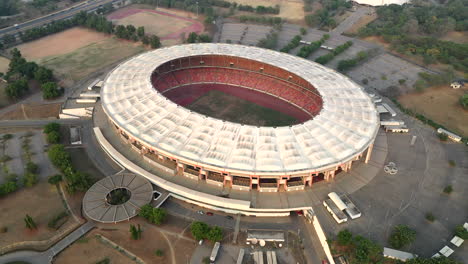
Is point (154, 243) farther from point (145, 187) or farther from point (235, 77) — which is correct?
point (235, 77)

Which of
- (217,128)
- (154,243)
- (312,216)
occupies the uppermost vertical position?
(217,128)

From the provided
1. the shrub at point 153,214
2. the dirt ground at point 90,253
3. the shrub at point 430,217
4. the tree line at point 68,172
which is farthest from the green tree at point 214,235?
the shrub at point 430,217

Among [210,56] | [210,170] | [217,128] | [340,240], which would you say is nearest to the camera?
[340,240]

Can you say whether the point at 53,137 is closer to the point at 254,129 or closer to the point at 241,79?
the point at 254,129

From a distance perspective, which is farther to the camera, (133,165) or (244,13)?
(244,13)

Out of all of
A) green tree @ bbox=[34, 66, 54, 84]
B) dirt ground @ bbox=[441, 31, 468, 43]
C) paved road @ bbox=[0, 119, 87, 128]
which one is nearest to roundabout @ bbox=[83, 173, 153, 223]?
paved road @ bbox=[0, 119, 87, 128]

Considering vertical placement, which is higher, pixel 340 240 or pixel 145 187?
pixel 340 240

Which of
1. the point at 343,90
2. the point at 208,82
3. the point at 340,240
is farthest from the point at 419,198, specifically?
the point at 208,82
